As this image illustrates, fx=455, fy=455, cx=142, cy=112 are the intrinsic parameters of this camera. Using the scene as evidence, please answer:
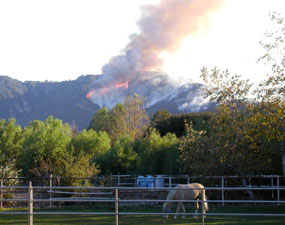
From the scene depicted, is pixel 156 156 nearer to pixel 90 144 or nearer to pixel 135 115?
pixel 90 144

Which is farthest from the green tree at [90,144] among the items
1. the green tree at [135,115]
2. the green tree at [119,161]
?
the green tree at [135,115]

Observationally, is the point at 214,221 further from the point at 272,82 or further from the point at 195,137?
the point at 195,137

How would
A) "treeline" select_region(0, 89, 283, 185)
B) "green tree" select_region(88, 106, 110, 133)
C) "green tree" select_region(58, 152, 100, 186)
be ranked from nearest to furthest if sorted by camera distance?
"treeline" select_region(0, 89, 283, 185), "green tree" select_region(58, 152, 100, 186), "green tree" select_region(88, 106, 110, 133)

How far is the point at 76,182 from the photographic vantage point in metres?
25.6

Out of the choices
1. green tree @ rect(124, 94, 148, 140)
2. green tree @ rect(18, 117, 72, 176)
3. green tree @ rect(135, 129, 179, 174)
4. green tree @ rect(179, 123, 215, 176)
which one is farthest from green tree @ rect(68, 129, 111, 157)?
green tree @ rect(179, 123, 215, 176)

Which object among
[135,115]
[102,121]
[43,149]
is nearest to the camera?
[43,149]

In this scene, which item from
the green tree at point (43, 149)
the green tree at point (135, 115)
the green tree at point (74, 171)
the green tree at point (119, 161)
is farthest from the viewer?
the green tree at point (135, 115)

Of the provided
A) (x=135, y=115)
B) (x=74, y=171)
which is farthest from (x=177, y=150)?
(x=135, y=115)

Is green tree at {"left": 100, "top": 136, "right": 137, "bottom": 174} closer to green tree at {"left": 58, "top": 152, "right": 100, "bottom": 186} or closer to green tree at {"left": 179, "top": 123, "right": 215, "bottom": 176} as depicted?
green tree at {"left": 58, "top": 152, "right": 100, "bottom": 186}

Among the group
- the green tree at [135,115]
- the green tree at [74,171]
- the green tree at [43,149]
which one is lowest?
the green tree at [74,171]

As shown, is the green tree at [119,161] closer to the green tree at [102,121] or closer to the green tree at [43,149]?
the green tree at [43,149]

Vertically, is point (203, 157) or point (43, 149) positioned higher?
point (43, 149)

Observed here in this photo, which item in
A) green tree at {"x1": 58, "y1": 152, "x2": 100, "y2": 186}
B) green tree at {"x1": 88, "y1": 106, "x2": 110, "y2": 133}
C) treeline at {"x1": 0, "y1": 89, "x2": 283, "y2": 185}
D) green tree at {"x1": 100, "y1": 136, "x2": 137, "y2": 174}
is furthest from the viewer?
green tree at {"x1": 88, "y1": 106, "x2": 110, "y2": 133}

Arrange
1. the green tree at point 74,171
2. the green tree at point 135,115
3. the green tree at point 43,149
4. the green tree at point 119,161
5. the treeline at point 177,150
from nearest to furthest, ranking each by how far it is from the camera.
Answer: the treeline at point 177,150 → the green tree at point 74,171 → the green tree at point 119,161 → the green tree at point 43,149 → the green tree at point 135,115
